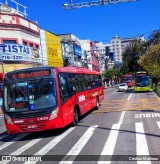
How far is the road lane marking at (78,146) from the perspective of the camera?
8.64 m

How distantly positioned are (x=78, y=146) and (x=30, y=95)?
3.48 meters

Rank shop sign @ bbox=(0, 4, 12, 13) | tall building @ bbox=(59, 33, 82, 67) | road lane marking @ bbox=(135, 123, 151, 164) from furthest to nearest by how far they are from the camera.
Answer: tall building @ bbox=(59, 33, 82, 67), shop sign @ bbox=(0, 4, 12, 13), road lane marking @ bbox=(135, 123, 151, 164)

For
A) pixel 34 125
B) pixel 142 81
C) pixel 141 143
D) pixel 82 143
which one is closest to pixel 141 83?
pixel 142 81

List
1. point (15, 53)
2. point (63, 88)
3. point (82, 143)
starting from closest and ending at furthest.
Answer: point (82, 143) < point (63, 88) < point (15, 53)

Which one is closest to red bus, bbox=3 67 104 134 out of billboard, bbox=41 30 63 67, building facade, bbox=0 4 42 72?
building facade, bbox=0 4 42 72

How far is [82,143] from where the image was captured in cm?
1056

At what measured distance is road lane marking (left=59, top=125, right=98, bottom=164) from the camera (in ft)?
28.4

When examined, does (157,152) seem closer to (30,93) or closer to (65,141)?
(65,141)

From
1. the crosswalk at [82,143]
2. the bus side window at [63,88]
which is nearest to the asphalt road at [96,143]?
the crosswalk at [82,143]

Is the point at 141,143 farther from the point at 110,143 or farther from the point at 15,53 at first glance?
the point at 15,53

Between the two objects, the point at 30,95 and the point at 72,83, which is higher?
the point at 72,83

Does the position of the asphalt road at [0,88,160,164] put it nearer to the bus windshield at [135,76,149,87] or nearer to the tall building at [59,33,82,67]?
the bus windshield at [135,76,149,87]

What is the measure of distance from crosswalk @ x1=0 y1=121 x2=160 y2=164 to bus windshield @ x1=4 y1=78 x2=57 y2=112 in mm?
1294

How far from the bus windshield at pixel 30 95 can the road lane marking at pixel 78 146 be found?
1779 millimetres
